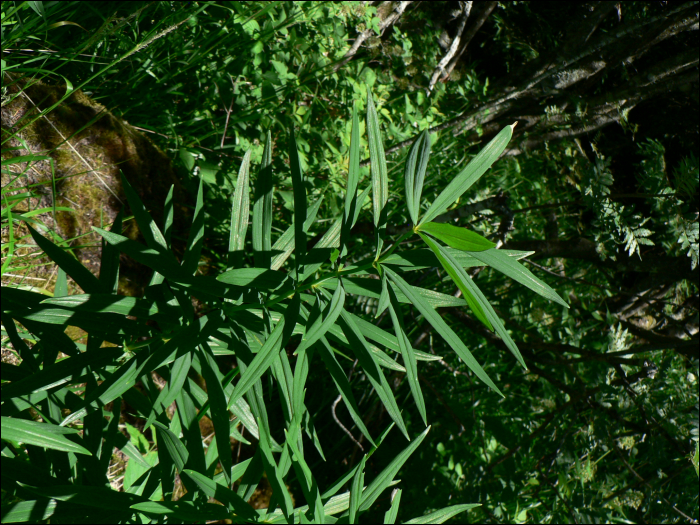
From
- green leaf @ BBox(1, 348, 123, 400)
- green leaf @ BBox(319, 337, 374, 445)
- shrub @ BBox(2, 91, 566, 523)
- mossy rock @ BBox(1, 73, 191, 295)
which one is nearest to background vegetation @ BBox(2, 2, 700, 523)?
mossy rock @ BBox(1, 73, 191, 295)

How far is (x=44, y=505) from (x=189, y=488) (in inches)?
7.5

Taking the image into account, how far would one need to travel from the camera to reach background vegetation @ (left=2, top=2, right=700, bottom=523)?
4.84 feet

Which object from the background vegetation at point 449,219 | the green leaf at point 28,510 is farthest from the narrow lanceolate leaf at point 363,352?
the background vegetation at point 449,219

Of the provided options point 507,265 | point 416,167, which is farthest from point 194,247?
point 507,265

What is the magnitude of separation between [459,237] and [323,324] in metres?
0.20

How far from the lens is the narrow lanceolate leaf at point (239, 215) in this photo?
76cm

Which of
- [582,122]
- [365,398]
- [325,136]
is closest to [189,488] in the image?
[365,398]

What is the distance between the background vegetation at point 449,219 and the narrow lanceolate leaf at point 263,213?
0.61 metres

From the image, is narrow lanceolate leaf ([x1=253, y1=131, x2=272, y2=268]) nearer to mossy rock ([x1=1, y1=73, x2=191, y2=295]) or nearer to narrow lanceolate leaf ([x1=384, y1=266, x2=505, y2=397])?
narrow lanceolate leaf ([x1=384, y1=266, x2=505, y2=397])

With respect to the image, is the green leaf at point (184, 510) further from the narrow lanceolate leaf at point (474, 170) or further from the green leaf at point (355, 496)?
the narrow lanceolate leaf at point (474, 170)

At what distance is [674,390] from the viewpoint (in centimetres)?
181

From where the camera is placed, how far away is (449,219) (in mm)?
1615

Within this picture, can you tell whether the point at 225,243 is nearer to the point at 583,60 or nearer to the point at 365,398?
the point at 365,398

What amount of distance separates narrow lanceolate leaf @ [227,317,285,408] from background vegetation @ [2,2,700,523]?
0.80m
